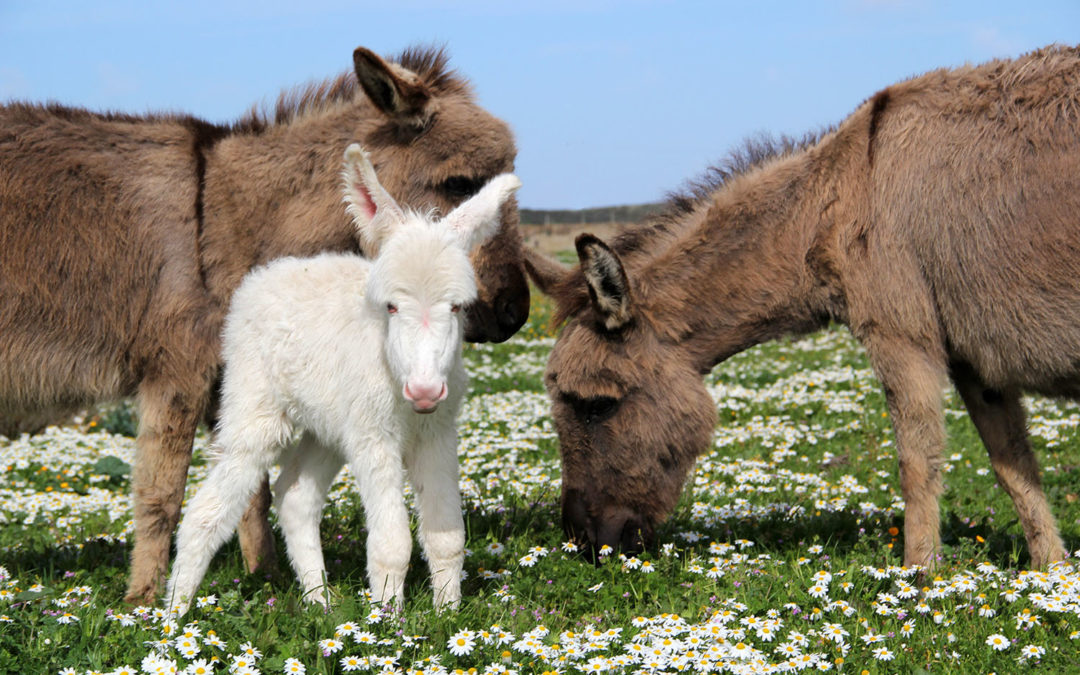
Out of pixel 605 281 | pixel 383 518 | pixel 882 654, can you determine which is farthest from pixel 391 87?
pixel 882 654

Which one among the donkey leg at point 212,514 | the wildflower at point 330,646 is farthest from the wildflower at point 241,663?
→ the donkey leg at point 212,514

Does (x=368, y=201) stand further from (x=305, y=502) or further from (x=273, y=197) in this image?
(x=305, y=502)

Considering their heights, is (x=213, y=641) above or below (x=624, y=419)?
below

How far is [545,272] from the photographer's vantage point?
5293 millimetres

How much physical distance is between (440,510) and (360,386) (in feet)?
2.05

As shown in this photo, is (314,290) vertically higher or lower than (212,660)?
higher


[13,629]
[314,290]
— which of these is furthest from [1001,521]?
[13,629]

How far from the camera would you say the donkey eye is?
5234 mm

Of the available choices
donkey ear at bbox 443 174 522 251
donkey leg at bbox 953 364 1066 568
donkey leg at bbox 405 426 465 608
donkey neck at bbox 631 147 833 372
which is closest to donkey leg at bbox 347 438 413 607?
donkey leg at bbox 405 426 465 608

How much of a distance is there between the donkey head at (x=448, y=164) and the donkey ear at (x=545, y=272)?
2.9 inches

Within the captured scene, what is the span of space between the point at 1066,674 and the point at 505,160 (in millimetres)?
3539

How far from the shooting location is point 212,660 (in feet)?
11.4

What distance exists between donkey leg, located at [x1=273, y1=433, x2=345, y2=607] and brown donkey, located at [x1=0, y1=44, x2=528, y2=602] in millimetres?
542

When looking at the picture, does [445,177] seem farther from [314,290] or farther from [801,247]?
[801,247]
